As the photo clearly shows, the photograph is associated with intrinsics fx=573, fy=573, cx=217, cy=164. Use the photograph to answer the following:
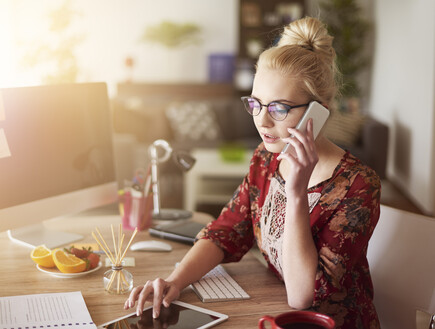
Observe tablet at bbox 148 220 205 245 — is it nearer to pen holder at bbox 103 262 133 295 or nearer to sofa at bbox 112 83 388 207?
pen holder at bbox 103 262 133 295

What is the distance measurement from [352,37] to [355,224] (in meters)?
5.99

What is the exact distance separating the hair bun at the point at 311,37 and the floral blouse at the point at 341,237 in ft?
0.90

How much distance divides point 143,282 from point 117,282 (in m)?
0.09

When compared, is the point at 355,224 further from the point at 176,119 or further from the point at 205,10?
the point at 205,10

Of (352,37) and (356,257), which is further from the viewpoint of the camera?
(352,37)

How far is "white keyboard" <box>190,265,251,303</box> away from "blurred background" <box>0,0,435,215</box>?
268 cm

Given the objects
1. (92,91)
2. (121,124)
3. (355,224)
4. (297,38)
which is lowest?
(121,124)

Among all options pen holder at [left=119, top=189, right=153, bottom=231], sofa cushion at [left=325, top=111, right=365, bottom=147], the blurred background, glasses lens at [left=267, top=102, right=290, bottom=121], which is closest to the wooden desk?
pen holder at [left=119, top=189, right=153, bottom=231]

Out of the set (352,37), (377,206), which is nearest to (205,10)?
(352,37)

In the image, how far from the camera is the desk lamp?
1842 mm

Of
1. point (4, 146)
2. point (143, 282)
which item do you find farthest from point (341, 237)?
point (4, 146)

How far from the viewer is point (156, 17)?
283 inches

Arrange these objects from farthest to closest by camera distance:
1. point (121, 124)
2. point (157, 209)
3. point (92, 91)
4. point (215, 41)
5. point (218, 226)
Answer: point (215, 41), point (121, 124), point (157, 209), point (92, 91), point (218, 226)

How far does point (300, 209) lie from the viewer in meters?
1.20
